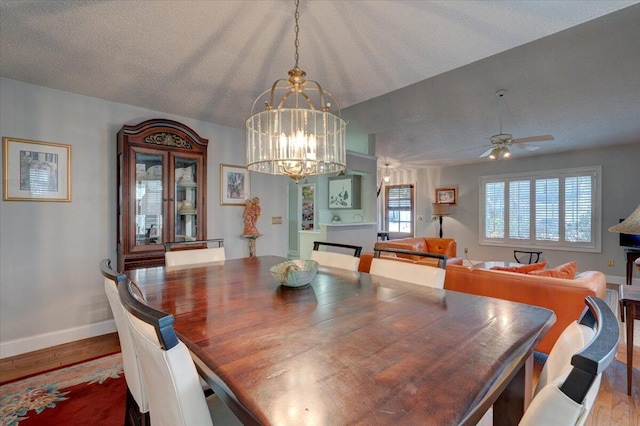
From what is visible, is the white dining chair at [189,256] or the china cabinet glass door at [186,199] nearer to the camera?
the white dining chair at [189,256]

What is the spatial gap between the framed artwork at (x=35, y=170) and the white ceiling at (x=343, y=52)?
1.86 ft

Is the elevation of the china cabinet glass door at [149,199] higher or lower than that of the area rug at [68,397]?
higher

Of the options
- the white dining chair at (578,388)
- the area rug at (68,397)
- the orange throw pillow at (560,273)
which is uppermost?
the white dining chair at (578,388)

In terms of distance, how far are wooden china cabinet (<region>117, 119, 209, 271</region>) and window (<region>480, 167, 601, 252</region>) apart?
20.9ft

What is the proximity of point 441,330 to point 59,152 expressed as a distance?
11.4ft

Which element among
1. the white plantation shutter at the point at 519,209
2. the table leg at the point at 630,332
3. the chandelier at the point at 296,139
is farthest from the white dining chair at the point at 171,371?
the white plantation shutter at the point at 519,209

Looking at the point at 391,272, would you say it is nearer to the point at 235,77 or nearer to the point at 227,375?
the point at 227,375

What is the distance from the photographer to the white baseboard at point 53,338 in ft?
8.07

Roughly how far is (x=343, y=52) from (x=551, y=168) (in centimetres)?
604

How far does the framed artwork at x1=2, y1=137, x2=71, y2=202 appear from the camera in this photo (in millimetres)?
2465

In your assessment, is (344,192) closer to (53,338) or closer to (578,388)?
(53,338)

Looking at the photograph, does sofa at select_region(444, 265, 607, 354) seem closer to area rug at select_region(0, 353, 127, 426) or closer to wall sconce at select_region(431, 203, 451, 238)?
area rug at select_region(0, 353, 127, 426)

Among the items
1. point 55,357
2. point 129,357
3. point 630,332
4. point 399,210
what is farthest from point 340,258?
point 399,210

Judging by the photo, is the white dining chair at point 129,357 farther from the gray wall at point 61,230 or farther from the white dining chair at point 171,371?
the gray wall at point 61,230
